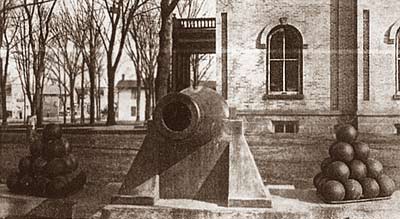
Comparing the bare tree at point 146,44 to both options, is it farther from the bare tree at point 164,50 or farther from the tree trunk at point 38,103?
the tree trunk at point 38,103

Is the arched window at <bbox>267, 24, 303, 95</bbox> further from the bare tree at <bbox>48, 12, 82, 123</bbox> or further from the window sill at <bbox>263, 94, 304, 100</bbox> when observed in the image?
the bare tree at <bbox>48, 12, 82, 123</bbox>

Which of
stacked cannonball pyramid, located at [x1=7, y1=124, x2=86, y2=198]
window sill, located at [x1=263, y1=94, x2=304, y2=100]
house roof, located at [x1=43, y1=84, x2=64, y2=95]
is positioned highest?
house roof, located at [x1=43, y1=84, x2=64, y2=95]

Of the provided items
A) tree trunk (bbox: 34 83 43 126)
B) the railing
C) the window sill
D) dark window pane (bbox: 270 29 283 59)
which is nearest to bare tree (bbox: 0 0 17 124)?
tree trunk (bbox: 34 83 43 126)

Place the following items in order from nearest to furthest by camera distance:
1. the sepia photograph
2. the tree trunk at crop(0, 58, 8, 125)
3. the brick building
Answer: the sepia photograph, the tree trunk at crop(0, 58, 8, 125), the brick building

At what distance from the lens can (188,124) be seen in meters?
3.61

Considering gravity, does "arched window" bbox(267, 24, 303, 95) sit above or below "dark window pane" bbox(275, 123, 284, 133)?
above

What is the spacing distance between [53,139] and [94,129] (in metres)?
0.52

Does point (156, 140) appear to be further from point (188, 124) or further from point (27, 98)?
point (27, 98)

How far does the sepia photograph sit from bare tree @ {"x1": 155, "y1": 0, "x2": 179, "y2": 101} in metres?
0.02

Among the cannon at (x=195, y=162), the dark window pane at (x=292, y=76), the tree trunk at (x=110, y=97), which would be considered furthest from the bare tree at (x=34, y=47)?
the dark window pane at (x=292, y=76)

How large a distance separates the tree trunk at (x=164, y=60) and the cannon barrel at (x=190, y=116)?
0.84m

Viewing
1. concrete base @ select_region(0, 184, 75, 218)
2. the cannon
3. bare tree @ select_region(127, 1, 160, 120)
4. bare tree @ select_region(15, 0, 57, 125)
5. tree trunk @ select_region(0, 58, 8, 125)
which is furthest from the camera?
bare tree @ select_region(127, 1, 160, 120)

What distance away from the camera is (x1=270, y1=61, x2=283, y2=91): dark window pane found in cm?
557

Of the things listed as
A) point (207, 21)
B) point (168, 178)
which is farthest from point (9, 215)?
point (207, 21)
